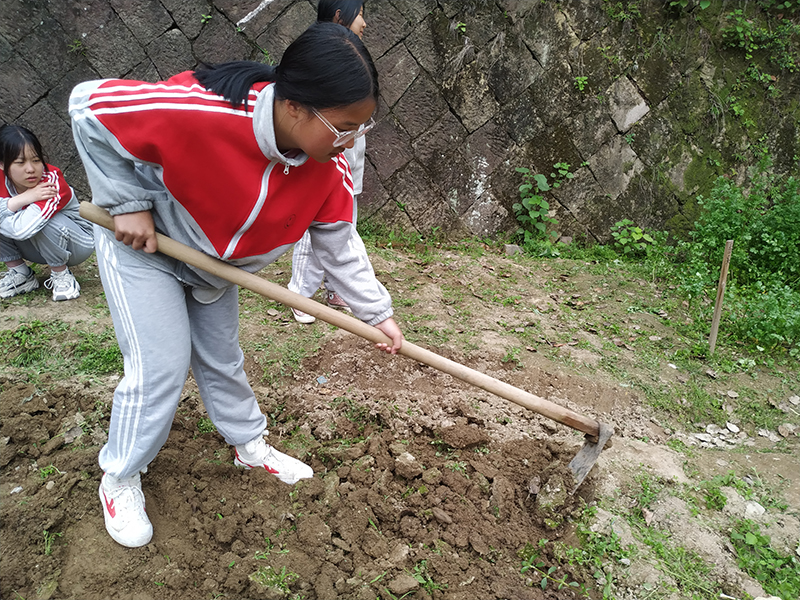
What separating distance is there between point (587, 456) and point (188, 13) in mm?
4947

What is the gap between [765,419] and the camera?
3.27m

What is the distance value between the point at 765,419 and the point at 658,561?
1.60m

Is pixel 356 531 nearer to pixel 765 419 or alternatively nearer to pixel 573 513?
pixel 573 513

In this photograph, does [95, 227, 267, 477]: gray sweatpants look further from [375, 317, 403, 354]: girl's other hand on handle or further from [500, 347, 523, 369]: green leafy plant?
[500, 347, 523, 369]: green leafy plant

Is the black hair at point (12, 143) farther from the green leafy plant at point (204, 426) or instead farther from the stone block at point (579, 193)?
the stone block at point (579, 193)

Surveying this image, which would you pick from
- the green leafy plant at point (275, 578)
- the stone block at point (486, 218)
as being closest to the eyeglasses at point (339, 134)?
the green leafy plant at point (275, 578)

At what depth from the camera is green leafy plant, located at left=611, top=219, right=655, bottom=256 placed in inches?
216

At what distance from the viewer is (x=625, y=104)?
527 cm

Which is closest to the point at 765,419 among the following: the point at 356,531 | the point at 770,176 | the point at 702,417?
the point at 702,417

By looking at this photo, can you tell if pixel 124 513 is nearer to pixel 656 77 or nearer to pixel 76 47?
pixel 76 47

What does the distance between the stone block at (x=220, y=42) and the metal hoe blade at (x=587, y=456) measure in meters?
4.45

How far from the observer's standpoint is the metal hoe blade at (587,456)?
240 centimetres

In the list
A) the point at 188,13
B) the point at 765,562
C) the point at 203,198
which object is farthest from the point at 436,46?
the point at 765,562

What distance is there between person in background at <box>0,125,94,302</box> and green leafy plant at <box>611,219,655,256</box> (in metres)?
4.79
